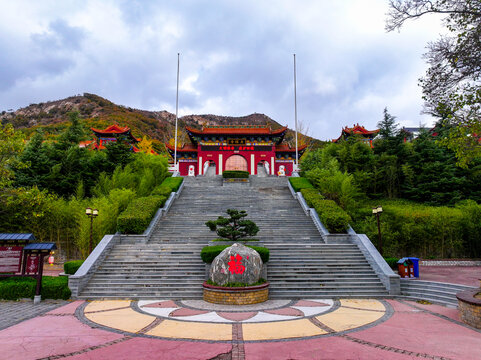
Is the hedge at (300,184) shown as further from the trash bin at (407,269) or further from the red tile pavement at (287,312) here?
the red tile pavement at (287,312)

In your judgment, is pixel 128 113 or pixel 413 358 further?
pixel 128 113

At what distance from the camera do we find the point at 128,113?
82312 millimetres

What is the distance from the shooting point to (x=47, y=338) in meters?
5.30

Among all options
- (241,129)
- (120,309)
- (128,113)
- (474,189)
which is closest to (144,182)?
(120,309)

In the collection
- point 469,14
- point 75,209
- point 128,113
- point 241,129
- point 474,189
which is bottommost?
point 75,209

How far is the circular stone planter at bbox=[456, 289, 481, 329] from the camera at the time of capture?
5969 mm

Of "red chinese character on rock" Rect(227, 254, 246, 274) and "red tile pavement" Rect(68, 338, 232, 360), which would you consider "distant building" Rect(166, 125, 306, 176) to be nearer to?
"red chinese character on rock" Rect(227, 254, 246, 274)

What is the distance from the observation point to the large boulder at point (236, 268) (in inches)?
323

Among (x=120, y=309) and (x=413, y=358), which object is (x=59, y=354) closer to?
(x=120, y=309)

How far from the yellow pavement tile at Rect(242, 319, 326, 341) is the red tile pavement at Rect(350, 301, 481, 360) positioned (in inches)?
33.6

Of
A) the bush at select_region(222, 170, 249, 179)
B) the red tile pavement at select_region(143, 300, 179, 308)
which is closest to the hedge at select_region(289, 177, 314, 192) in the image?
the bush at select_region(222, 170, 249, 179)

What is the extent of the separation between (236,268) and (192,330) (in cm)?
268

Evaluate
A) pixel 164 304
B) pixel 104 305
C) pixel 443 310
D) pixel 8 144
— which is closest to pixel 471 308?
pixel 443 310

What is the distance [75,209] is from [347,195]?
46.8 ft
